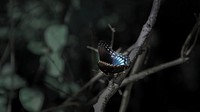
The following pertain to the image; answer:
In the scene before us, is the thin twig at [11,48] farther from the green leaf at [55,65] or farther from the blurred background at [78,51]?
the green leaf at [55,65]

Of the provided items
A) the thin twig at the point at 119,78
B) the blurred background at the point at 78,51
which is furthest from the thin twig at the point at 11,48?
the thin twig at the point at 119,78

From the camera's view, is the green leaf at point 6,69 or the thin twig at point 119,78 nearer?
the thin twig at point 119,78

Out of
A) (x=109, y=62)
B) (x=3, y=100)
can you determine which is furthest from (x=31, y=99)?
(x=109, y=62)

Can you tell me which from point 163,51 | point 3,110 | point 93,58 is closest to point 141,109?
point 163,51

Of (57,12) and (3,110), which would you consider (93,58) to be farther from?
(3,110)

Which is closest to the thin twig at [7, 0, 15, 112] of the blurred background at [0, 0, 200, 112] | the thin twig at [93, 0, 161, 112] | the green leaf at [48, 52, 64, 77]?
the blurred background at [0, 0, 200, 112]

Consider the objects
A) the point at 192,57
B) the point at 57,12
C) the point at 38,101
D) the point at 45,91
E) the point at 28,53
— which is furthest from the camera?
the point at 192,57

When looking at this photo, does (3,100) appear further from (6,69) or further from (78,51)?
(78,51)
